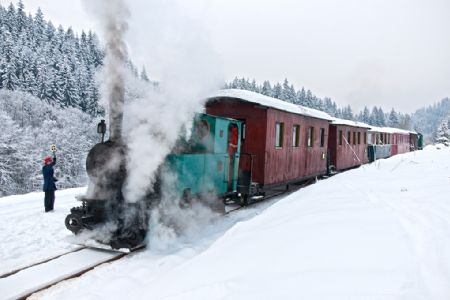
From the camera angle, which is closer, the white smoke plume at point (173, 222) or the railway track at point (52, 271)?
the railway track at point (52, 271)

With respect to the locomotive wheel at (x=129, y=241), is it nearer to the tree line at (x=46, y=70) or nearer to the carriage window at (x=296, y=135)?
the carriage window at (x=296, y=135)

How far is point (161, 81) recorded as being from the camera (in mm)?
7492

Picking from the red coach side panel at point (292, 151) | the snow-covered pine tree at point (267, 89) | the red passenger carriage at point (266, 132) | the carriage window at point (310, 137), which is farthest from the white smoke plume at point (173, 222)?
the snow-covered pine tree at point (267, 89)

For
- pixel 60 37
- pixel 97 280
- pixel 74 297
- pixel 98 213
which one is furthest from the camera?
pixel 60 37

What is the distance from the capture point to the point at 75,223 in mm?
6328

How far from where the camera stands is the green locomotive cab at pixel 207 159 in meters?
6.85

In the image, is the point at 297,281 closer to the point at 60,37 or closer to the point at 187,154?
the point at 187,154

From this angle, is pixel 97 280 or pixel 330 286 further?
pixel 97 280

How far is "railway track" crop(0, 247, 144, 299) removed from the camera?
14.9 ft

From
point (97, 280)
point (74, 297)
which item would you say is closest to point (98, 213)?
point (97, 280)

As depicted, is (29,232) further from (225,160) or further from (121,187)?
(225,160)

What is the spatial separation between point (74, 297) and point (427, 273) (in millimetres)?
3907

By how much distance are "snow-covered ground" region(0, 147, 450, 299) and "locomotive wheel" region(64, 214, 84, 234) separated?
20 cm

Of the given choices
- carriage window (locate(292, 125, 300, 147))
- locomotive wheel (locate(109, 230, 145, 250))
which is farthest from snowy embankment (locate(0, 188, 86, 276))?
carriage window (locate(292, 125, 300, 147))
